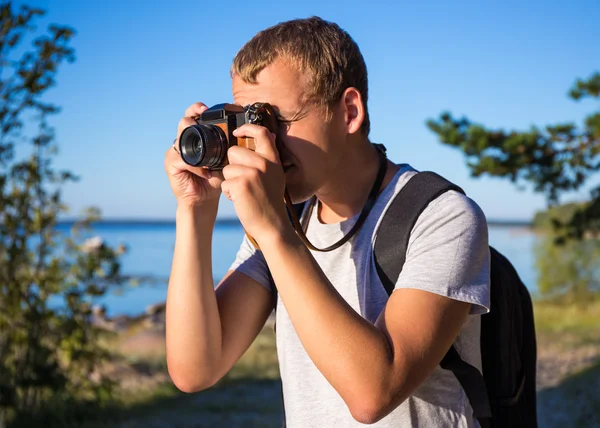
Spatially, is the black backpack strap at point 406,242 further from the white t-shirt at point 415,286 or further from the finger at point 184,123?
the finger at point 184,123

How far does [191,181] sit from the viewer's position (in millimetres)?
1714

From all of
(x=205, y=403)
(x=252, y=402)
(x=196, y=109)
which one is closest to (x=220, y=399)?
(x=205, y=403)

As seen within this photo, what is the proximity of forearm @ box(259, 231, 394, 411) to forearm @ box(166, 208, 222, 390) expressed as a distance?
0.37 m

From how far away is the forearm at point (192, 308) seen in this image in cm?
166

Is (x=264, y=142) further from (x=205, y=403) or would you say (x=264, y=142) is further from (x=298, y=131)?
(x=205, y=403)

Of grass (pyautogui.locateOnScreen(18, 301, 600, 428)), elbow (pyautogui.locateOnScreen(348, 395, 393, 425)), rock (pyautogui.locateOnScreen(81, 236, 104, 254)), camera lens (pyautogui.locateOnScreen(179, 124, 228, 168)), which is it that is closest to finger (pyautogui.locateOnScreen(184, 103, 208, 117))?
camera lens (pyautogui.locateOnScreen(179, 124, 228, 168))

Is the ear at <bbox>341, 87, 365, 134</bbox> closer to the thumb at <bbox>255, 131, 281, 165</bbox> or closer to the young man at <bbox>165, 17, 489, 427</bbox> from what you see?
the young man at <bbox>165, 17, 489, 427</bbox>

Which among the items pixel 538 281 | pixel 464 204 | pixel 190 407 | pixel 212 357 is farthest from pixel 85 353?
pixel 538 281

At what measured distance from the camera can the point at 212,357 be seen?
66.4 inches

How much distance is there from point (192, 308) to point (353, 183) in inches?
19.9

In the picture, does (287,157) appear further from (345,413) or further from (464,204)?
(345,413)

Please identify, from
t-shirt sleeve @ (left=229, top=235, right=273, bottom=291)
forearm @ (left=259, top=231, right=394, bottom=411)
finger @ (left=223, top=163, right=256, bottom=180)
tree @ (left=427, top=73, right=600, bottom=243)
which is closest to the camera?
forearm @ (left=259, top=231, right=394, bottom=411)

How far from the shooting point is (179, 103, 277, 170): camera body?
154 cm

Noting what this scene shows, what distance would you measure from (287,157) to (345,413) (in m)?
0.60
